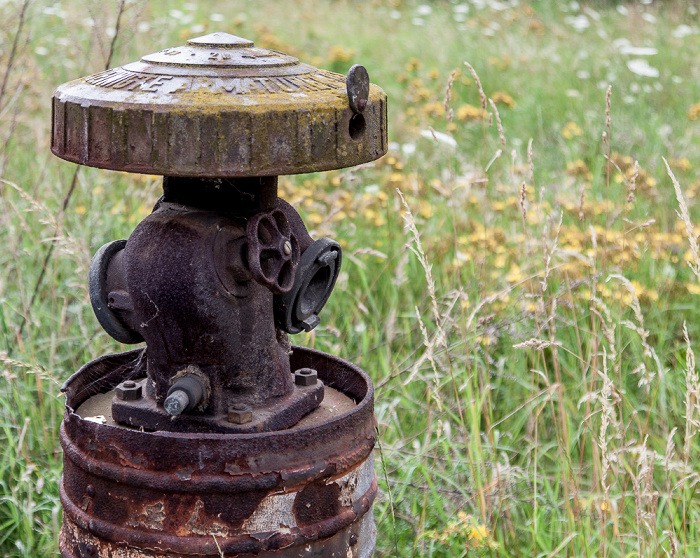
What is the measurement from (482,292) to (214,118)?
1895 mm

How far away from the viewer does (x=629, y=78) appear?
682 centimetres

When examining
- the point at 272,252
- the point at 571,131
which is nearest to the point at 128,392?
the point at 272,252

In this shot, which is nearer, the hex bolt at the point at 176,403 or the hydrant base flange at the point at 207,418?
the hex bolt at the point at 176,403

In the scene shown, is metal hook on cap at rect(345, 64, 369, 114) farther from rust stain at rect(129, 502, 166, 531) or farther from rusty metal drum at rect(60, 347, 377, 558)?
rust stain at rect(129, 502, 166, 531)

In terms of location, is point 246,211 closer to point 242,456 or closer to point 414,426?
point 242,456

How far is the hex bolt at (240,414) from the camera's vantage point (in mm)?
1773

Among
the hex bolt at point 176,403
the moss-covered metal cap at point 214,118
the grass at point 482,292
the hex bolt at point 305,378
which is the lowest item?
the grass at point 482,292

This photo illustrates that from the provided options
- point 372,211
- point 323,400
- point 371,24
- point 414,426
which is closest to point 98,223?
point 372,211

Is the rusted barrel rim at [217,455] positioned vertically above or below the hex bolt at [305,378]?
above

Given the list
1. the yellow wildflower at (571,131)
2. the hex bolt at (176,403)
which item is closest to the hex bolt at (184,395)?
the hex bolt at (176,403)

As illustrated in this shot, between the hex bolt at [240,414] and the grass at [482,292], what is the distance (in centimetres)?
47

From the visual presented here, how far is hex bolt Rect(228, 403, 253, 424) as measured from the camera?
69.8 inches

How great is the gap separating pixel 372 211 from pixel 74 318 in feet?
5.04

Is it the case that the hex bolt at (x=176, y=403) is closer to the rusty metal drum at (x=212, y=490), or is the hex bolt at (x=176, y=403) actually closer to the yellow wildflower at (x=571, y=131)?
the rusty metal drum at (x=212, y=490)
